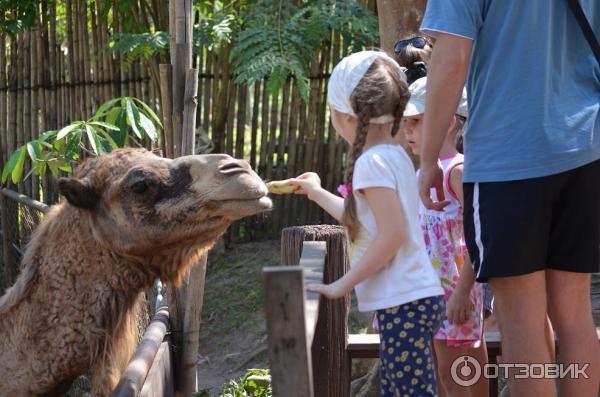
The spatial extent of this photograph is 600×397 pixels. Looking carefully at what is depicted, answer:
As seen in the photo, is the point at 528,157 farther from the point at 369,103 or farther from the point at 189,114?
the point at 189,114

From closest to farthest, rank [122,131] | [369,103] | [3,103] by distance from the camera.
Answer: [369,103]
[122,131]
[3,103]

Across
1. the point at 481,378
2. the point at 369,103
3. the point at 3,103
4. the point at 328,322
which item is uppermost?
the point at 369,103

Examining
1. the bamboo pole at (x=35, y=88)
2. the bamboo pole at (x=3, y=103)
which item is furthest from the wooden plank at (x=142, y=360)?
the bamboo pole at (x=3, y=103)

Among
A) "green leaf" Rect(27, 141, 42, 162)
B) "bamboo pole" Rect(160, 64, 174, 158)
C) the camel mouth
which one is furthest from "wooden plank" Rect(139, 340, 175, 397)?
"green leaf" Rect(27, 141, 42, 162)

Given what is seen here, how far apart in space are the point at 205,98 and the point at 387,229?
721 cm

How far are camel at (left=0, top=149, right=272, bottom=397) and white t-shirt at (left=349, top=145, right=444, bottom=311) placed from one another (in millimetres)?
696

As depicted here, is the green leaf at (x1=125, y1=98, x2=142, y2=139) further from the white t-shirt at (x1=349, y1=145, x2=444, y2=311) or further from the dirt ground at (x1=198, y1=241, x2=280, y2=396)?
→ the dirt ground at (x1=198, y1=241, x2=280, y2=396)

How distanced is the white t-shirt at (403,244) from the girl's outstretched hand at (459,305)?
554mm

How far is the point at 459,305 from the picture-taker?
3.79 meters

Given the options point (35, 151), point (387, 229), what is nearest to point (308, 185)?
point (387, 229)

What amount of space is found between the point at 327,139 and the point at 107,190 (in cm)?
618

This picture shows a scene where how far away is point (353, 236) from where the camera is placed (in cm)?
336

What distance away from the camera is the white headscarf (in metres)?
Result: 3.29

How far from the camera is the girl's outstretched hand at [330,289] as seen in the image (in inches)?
114
